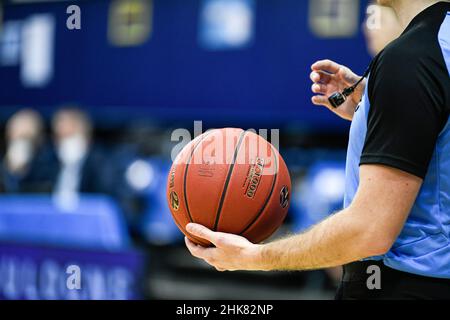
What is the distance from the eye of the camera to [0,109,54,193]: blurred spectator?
7988 mm

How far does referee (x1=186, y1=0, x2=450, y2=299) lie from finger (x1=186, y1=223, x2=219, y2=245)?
12cm

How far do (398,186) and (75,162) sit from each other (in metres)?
6.12

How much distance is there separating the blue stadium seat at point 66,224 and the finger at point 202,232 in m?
4.14

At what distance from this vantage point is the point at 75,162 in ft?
25.0

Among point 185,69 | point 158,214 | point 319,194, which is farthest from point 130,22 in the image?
point 319,194

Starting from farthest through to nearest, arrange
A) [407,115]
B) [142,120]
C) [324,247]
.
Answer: [142,120], [324,247], [407,115]

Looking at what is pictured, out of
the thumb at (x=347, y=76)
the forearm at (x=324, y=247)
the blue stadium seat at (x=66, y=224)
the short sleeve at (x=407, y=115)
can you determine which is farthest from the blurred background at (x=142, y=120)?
the short sleeve at (x=407, y=115)

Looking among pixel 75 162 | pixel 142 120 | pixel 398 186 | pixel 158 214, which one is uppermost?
pixel 398 186

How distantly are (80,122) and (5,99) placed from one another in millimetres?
2935

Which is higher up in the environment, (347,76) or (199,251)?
(347,76)

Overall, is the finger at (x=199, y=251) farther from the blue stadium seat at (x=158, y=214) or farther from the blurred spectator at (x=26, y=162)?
the blurred spectator at (x=26, y=162)

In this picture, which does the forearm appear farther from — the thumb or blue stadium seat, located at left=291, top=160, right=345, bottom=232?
blue stadium seat, located at left=291, top=160, right=345, bottom=232

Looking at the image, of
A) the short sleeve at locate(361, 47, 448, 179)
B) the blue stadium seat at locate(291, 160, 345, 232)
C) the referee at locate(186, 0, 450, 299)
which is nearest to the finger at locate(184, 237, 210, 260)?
the referee at locate(186, 0, 450, 299)

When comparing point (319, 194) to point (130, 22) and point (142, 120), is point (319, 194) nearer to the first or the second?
point (142, 120)
